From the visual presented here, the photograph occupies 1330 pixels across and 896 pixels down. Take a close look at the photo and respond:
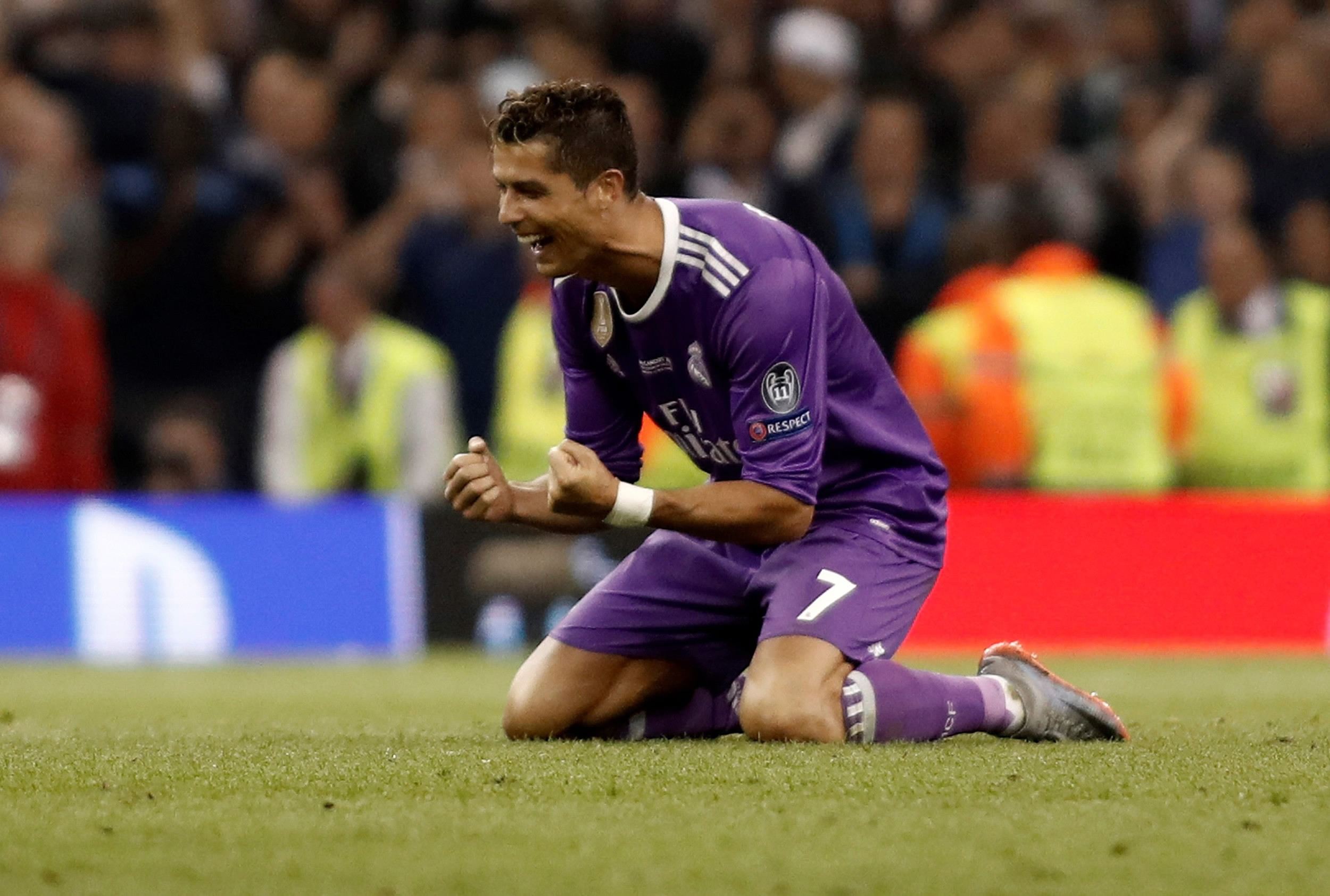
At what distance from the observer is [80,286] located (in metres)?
10.6

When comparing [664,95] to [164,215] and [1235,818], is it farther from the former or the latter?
[1235,818]

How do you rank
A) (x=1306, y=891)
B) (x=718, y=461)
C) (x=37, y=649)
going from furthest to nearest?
(x=37, y=649) → (x=718, y=461) → (x=1306, y=891)

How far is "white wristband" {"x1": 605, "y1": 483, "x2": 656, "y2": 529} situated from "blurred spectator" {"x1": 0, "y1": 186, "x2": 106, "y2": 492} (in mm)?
5986

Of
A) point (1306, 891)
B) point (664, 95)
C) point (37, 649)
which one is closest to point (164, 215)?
point (37, 649)

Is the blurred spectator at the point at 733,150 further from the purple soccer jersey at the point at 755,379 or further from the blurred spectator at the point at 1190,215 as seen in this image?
the purple soccer jersey at the point at 755,379

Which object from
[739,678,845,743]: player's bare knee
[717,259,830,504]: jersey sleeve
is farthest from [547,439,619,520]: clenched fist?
[739,678,845,743]: player's bare knee

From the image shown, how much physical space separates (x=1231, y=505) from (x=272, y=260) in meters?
4.94

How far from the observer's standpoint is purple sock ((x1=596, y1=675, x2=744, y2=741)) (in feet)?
18.4

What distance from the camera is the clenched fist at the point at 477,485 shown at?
4.98 metres

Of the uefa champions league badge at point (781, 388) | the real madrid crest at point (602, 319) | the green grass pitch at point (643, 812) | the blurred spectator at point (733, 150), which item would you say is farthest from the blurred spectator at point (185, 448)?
the uefa champions league badge at point (781, 388)

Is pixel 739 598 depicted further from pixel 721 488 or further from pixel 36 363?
pixel 36 363

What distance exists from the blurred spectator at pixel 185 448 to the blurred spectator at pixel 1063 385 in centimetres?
380

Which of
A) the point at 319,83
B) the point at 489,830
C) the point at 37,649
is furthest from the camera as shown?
the point at 319,83

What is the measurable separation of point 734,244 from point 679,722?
1.32 m
